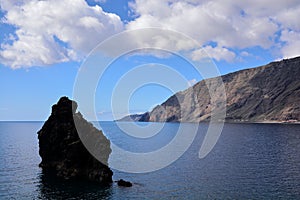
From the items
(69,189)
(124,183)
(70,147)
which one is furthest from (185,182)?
(70,147)

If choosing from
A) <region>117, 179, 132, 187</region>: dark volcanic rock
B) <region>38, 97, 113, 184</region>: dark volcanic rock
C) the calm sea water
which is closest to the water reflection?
the calm sea water

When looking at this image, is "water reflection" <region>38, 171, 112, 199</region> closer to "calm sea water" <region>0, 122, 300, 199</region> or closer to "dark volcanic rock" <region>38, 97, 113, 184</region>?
"calm sea water" <region>0, 122, 300, 199</region>

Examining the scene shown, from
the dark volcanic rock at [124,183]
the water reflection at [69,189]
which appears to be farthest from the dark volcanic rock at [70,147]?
the dark volcanic rock at [124,183]

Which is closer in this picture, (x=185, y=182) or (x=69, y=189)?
(x=69, y=189)

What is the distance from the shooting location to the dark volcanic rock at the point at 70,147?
84250 mm

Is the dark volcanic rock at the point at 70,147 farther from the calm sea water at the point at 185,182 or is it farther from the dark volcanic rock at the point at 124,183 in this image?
the calm sea water at the point at 185,182

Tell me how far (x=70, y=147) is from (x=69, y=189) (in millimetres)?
19031

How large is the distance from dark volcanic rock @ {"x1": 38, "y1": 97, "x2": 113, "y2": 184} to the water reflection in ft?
13.7

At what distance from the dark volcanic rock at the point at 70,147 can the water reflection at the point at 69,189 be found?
417 centimetres

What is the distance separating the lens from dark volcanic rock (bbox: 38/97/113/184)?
3317 inches

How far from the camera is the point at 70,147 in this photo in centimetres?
8956

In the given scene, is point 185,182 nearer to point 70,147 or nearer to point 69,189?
point 69,189

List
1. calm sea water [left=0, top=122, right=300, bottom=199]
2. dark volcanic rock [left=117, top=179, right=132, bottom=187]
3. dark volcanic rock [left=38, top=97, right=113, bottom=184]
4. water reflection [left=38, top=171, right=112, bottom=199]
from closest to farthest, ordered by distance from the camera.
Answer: water reflection [left=38, top=171, right=112, bottom=199], calm sea water [left=0, top=122, right=300, bottom=199], dark volcanic rock [left=117, top=179, right=132, bottom=187], dark volcanic rock [left=38, top=97, right=113, bottom=184]

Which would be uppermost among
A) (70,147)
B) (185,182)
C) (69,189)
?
(70,147)
